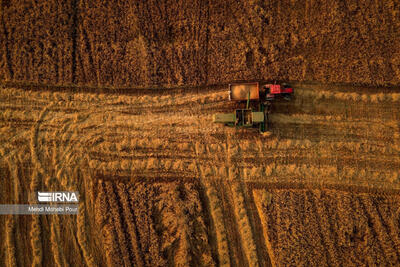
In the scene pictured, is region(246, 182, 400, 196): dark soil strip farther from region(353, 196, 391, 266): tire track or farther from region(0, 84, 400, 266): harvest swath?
region(353, 196, 391, 266): tire track

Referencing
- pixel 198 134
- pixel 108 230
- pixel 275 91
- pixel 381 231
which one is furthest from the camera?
pixel 198 134

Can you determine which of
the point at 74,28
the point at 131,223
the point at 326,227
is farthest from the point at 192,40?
the point at 326,227

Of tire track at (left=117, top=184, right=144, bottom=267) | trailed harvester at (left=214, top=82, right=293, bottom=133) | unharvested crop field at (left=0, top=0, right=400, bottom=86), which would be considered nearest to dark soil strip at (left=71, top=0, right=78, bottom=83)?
unharvested crop field at (left=0, top=0, right=400, bottom=86)

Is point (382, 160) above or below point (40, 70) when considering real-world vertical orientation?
below

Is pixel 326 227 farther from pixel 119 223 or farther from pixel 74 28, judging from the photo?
pixel 74 28

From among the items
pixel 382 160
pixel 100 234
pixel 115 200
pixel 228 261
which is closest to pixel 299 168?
pixel 382 160

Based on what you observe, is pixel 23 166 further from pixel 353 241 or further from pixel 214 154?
pixel 353 241
